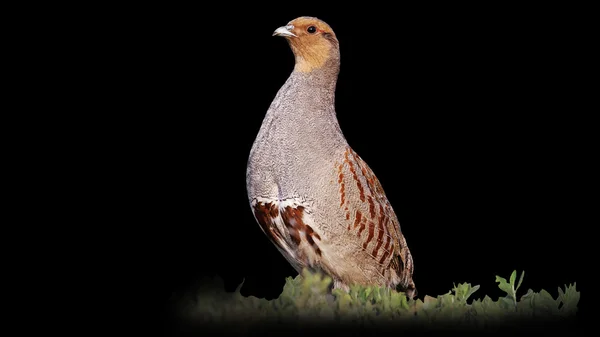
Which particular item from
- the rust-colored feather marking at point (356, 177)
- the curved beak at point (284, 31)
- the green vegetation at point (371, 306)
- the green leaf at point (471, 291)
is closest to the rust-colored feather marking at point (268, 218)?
the green vegetation at point (371, 306)

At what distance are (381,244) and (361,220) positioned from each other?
0.21 m

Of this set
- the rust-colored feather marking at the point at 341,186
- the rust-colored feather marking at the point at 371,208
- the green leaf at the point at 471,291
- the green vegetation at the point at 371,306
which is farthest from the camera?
the rust-colored feather marking at the point at 371,208

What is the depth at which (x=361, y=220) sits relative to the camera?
5078 mm

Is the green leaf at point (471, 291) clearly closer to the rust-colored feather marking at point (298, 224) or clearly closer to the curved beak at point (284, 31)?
the rust-colored feather marking at point (298, 224)

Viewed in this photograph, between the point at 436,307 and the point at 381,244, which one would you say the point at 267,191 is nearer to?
the point at 381,244

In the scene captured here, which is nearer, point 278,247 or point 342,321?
point 342,321

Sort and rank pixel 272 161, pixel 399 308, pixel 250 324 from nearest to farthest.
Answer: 1. pixel 250 324
2. pixel 399 308
3. pixel 272 161

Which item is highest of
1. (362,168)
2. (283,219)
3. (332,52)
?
(332,52)

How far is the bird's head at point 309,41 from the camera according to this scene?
5094mm

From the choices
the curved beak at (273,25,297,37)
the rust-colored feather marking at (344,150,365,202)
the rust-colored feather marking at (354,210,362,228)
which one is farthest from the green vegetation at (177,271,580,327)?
the curved beak at (273,25,297,37)

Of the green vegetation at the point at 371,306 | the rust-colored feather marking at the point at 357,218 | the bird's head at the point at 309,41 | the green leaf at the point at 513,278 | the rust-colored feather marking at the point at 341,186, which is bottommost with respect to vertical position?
the green vegetation at the point at 371,306

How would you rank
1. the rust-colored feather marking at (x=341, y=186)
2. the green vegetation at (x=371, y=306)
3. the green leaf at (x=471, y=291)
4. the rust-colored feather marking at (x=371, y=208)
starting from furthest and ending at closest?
the rust-colored feather marking at (x=371, y=208), the rust-colored feather marking at (x=341, y=186), the green leaf at (x=471, y=291), the green vegetation at (x=371, y=306)

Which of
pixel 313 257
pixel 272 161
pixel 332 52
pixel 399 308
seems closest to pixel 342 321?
pixel 399 308

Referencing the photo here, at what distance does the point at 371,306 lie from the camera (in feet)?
15.1
